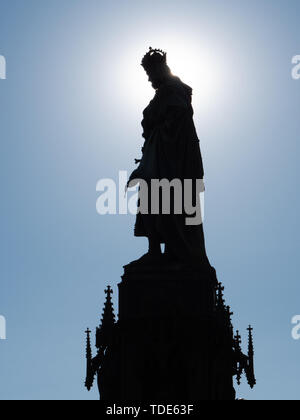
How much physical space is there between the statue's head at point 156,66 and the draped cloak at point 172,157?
26 centimetres

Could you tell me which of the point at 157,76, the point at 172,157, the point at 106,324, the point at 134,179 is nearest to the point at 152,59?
the point at 157,76

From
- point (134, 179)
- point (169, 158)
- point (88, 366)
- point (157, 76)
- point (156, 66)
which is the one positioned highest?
point (156, 66)

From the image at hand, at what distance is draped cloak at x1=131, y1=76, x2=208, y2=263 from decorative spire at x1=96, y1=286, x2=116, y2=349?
2444mm

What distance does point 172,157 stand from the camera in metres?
30.8

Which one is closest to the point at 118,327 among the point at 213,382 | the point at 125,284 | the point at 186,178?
the point at 125,284

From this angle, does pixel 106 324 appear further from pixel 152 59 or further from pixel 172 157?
pixel 152 59

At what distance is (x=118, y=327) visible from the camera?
28.4 m

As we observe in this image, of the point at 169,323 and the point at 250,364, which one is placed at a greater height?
the point at 169,323

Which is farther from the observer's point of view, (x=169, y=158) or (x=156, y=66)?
(x=156, y=66)

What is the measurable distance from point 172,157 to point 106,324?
5.61 meters

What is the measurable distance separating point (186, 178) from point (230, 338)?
523 centimetres

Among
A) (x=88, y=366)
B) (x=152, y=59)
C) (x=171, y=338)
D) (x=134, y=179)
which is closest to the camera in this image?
(x=171, y=338)

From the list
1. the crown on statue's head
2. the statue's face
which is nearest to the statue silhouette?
the statue's face
